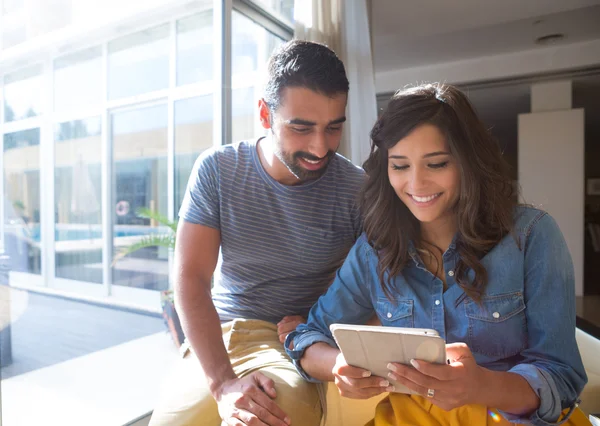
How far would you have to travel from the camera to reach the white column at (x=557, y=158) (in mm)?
5477

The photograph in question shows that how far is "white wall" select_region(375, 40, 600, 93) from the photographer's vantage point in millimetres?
4977

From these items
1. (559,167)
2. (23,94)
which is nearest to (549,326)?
(23,94)

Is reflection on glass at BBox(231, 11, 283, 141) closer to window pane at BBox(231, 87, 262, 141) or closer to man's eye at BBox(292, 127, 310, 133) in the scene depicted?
window pane at BBox(231, 87, 262, 141)

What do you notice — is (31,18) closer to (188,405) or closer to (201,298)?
(201,298)

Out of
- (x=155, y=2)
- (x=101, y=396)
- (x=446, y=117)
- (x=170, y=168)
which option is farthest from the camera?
(x=170, y=168)

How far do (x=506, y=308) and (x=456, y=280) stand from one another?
12 cm

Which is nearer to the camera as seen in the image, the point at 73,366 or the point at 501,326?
the point at 501,326

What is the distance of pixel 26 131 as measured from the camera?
1.98 meters

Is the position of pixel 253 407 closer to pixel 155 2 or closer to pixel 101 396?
pixel 101 396

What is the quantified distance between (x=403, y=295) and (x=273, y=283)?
1.55ft

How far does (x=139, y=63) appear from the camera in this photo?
3498 millimetres

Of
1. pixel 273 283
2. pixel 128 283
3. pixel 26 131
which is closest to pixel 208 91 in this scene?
pixel 26 131

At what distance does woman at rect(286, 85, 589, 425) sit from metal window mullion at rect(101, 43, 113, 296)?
2524 mm

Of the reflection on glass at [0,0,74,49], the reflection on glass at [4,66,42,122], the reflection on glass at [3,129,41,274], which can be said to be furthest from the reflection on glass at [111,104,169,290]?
the reflection on glass at [4,66,42,122]
